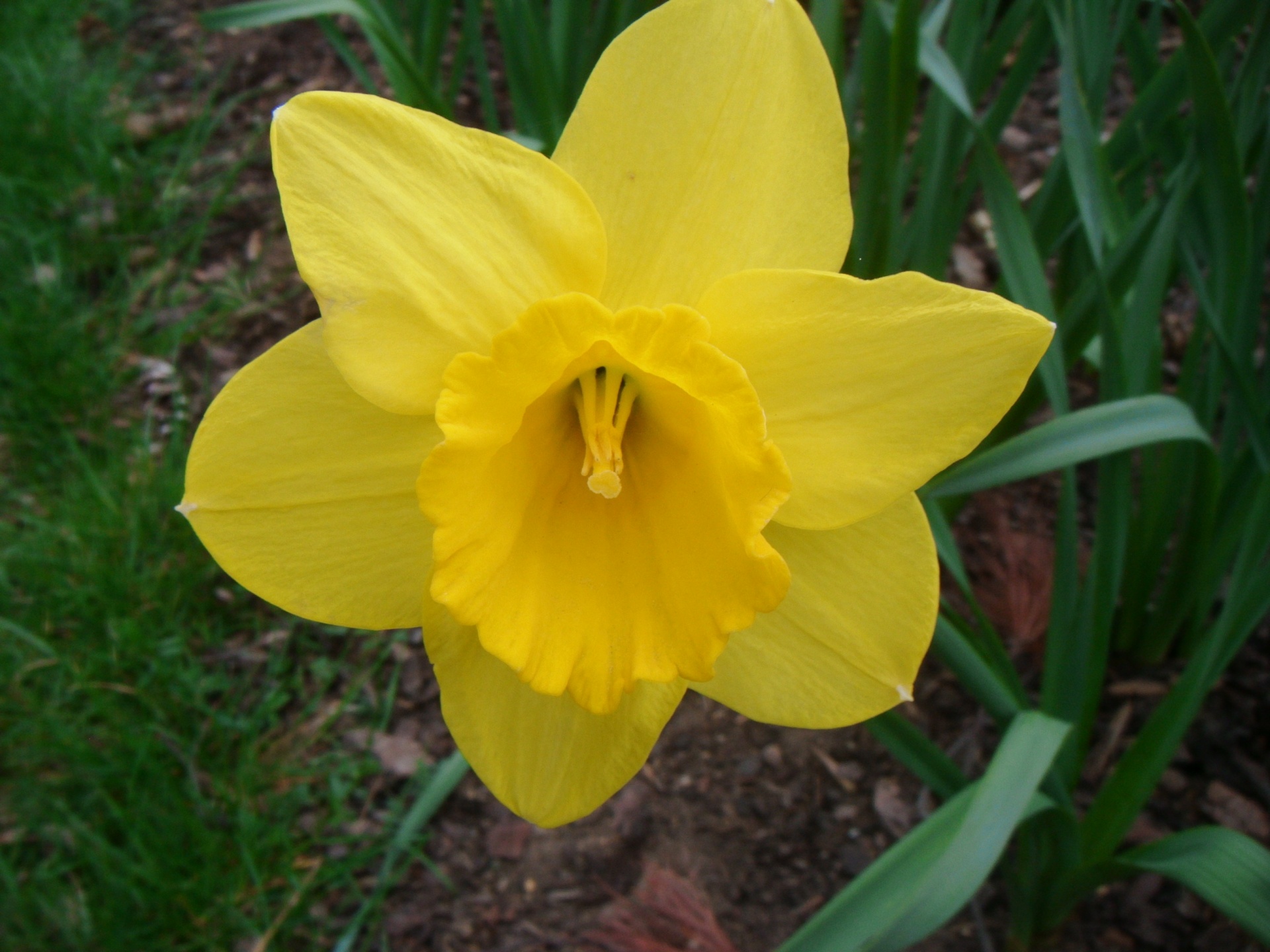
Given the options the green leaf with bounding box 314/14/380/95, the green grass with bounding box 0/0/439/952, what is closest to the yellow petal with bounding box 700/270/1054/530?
the green grass with bounding box 0/0/439/952

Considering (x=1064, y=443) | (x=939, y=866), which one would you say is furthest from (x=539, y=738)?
(x=1064, y=443)

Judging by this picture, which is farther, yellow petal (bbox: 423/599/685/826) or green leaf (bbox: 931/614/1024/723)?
green leaf (bbox: 931/614/1024/723)

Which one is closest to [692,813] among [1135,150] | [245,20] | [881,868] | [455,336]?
[881,868]

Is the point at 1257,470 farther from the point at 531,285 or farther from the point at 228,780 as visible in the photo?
the point at 228,780

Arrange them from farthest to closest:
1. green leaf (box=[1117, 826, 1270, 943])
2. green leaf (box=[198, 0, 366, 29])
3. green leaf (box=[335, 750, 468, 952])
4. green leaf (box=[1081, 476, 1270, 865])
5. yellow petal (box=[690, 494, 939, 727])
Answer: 1. green leaf (box=[335, 750, 468, 952])
2. green leaf (box=[198, 0, 366, 29])
3. green leaf (box=[1081, 476, 1270, 865])
4. green leaf (box=[1117, 826, 1270, 943])
5. yellow petal (box=[690, 494, 939, 727])

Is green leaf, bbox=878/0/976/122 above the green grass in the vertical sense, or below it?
above

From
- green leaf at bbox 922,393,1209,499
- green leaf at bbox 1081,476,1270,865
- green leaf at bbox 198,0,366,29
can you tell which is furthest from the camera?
green leaf at bbox 198,0,366,29

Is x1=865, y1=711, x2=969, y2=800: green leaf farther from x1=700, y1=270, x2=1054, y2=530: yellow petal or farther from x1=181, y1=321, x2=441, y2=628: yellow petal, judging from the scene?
x1=181, y1=321, x2=441, y2=628: yellow petal
